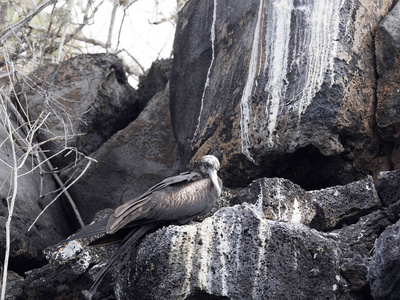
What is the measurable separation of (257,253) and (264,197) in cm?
80

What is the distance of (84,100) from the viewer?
7.01m

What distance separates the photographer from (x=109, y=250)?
478 centimetres

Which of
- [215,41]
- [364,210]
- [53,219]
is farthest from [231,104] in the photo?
[53,219]

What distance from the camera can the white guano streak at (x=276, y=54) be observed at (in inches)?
211

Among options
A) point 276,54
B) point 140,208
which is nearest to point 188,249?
point 140,208

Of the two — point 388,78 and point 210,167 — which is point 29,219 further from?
point 388,78

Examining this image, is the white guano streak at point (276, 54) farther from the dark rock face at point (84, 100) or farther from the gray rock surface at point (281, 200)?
the dark rock face at point (84, 100)

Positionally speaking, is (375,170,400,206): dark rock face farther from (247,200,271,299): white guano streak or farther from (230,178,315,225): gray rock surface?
(247,200,271,299): white guano streak

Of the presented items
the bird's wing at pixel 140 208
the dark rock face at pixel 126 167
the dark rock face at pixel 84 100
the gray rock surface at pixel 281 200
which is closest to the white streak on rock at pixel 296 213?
the gray rock surface at pixel 281 200

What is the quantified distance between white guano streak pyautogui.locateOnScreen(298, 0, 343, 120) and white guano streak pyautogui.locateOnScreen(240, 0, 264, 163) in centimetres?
46

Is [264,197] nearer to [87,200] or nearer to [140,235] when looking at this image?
[140,235]

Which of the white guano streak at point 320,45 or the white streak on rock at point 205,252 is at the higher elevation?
the white guano streak at point 320,45

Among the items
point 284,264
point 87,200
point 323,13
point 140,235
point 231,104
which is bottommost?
point 284,264

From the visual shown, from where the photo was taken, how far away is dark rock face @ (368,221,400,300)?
335 centimetres
